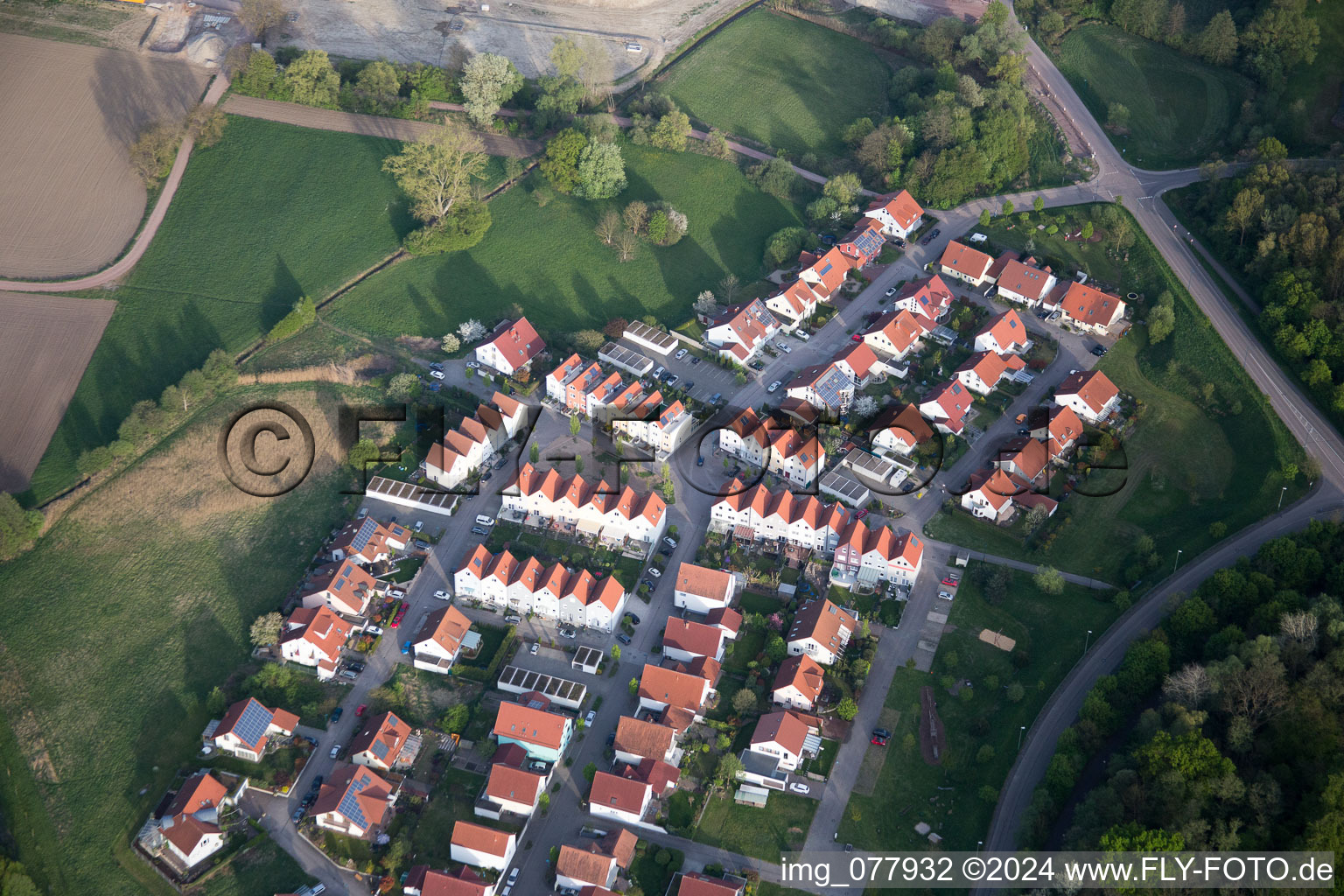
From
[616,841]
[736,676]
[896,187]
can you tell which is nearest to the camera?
[616,841]

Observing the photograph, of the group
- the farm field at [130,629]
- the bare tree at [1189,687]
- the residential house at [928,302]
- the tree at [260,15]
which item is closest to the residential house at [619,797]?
the farm field at [130,629]

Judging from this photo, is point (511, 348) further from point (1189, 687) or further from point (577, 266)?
point (1189, 687)

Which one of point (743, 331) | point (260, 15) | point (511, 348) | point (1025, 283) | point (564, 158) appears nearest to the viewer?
point (511, 348)

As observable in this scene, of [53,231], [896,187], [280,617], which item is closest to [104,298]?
[53,231]

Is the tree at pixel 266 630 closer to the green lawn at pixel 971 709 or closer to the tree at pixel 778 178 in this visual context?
the green lawn at pixel 971 709

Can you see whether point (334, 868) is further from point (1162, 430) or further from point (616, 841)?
point (1162, 430)

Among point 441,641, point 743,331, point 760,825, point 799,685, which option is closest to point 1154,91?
point 743,331
